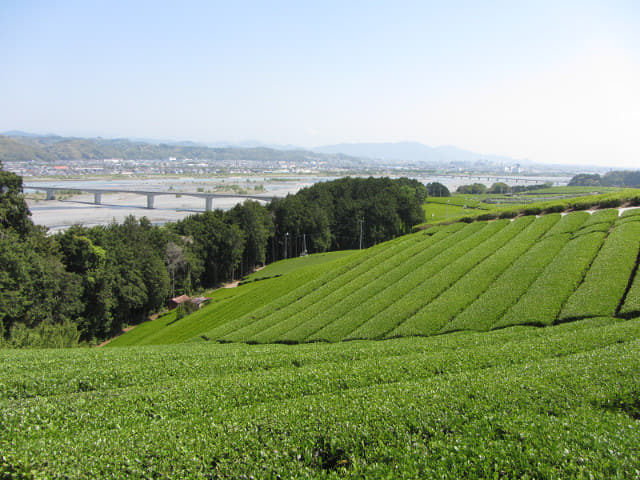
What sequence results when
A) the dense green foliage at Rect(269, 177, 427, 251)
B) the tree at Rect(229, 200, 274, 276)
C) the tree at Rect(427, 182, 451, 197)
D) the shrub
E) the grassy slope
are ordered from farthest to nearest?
the tree at Rect(427, 182, 451, 197)
the dense green foliage at Rect(269, 177, 427, 251)
the tree at Rect(229, 200, 274, 276)
the shrub
the grassy slope

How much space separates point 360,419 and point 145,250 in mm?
53228

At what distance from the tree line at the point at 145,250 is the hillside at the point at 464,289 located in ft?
34.1

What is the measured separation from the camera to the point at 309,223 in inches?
3253

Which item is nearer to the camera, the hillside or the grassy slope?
the hillside

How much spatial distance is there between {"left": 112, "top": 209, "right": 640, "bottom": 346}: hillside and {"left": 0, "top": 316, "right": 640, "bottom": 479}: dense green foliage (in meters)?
5.67

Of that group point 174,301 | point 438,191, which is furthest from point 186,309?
point 438,191

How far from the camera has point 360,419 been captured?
31.3 feet

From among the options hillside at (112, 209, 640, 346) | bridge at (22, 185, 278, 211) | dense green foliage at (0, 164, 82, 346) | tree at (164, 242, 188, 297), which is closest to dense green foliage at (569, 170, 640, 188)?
hillside at (112, 209, 640, 346)

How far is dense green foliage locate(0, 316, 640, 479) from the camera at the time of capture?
308 inches

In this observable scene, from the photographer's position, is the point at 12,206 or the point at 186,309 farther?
the point at 186,309

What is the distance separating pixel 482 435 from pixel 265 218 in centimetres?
7263

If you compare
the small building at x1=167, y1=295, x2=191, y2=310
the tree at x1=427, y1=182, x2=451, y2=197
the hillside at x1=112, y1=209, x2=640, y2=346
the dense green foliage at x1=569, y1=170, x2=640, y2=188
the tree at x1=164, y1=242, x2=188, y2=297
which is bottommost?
the small building at x1=167, y1=295, x2=191, y2=310

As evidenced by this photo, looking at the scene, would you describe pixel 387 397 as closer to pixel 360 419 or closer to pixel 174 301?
pixel 360 419

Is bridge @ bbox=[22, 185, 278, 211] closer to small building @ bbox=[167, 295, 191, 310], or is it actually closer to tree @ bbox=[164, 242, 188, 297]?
tree @ bbox=[164, 242, 188, 297]
